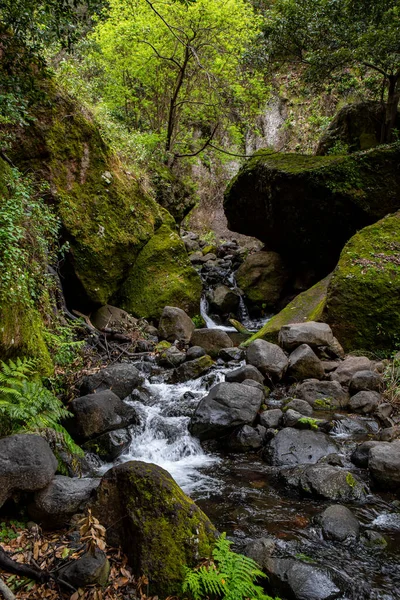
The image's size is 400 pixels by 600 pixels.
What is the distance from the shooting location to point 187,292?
1216 centimetres

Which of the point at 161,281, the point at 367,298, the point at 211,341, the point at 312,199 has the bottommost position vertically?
the point at 211,341

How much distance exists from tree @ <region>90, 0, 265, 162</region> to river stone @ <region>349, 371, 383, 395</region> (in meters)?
9.07

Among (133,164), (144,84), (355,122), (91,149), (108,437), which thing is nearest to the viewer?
(108,437)

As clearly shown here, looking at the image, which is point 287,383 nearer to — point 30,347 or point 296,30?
point 30,347

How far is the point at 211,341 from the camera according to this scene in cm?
955

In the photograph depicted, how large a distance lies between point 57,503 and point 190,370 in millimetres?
5039

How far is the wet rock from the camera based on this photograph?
2549mm

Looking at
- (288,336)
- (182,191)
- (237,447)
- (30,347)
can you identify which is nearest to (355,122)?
(182,191)

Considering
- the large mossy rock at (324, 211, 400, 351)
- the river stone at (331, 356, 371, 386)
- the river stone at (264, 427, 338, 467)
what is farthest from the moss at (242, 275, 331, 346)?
the river stone at (264, 427, 338, 467)

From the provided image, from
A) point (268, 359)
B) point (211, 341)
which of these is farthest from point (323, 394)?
point (211, 341)

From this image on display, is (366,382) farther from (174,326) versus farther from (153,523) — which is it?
(153,523)

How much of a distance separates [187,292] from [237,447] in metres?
6.88

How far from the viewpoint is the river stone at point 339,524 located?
3.78m

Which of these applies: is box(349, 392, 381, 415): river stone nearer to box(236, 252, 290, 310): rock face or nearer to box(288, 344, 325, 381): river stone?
box(288, 344, 325, 381): river stone
